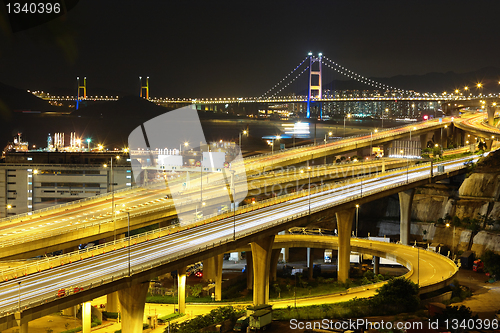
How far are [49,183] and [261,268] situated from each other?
48582 mm

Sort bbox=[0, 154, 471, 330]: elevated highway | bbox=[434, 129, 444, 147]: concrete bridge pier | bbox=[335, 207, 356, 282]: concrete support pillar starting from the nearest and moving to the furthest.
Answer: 1. bbox=[0, 154, 471, 330]: elevated highway
2. bbox=[335, 207, 356, 282]: concrete support pillar
3. bbox=[434, 129, 444, 147]: concrete bridge pier

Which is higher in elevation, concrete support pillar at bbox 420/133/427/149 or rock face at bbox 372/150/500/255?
concrete support pillar at bbox 420/133/427/149

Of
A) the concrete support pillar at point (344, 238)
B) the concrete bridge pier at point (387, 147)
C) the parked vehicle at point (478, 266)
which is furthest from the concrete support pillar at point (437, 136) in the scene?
the concrete support pillar at point (344, 238)

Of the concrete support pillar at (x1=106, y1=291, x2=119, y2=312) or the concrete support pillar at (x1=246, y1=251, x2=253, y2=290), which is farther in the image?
the concrete support pillar at (x1=246, y1=251, x2=253, y2=290)

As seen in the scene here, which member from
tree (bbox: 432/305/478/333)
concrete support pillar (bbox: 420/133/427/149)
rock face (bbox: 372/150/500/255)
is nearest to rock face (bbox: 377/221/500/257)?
rock face (bbox: 372/150/500/255)

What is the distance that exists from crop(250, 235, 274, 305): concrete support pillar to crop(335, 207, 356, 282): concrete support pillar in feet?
34.6

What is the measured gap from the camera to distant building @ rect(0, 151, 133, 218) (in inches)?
2751

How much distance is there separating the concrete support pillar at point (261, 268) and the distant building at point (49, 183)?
43.5 meters

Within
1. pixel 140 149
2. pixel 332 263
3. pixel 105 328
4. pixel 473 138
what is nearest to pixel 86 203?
pixel 105 328

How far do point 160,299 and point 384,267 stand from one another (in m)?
21.1

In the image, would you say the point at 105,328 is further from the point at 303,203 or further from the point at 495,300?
the point at 495,300

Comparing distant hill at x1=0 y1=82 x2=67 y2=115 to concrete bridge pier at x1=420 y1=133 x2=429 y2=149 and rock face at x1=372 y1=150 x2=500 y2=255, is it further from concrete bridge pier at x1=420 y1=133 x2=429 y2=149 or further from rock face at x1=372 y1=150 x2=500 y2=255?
rock face at x1=372 y1=150 x2=500 y2=255

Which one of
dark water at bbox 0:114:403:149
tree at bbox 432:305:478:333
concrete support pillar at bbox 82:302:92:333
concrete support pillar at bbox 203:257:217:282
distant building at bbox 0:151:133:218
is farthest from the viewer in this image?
dark water at bbox 0:114:403:149

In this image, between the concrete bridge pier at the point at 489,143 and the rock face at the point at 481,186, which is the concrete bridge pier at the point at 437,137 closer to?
the concrete bridge pier at the point at 489,143
